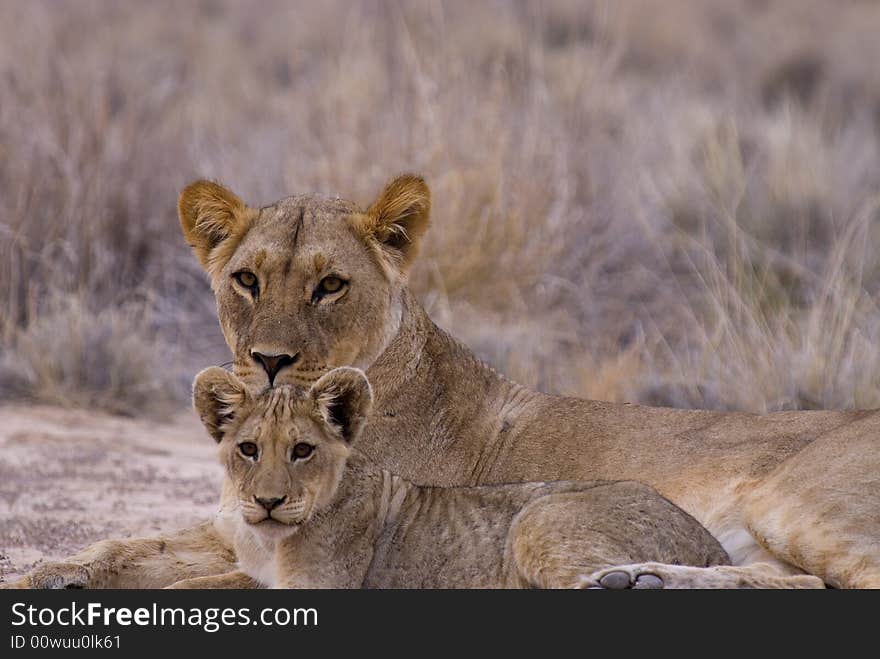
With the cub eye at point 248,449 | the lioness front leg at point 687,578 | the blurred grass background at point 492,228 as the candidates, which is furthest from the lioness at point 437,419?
the blurred grass background at point 492,228

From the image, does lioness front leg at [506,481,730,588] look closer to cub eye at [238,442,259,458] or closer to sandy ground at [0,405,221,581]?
cub eye at [238,442,259,458]

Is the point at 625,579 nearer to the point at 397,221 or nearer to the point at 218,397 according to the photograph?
the point at 218,397

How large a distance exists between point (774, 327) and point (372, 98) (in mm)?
3251

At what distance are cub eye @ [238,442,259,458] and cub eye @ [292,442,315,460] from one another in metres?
0.12

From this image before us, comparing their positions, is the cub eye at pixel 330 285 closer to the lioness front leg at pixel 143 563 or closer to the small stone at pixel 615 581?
the lioness front leg at pixel 143 563

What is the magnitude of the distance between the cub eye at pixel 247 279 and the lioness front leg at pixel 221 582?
3.30 ft

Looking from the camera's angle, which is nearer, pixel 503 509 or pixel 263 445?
pixel 263 445

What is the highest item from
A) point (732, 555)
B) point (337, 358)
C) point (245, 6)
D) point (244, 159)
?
point (337, 358)

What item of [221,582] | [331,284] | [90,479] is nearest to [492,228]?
[90,479]

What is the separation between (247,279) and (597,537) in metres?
1.56

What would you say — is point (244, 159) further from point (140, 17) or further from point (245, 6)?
point (245, 6)

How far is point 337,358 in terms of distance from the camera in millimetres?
5707

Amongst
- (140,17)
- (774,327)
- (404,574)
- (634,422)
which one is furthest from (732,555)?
(140,17)

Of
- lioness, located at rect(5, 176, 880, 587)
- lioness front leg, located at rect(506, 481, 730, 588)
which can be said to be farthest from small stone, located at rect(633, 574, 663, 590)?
lioness, located at rect(5, 176, 880, 587)
